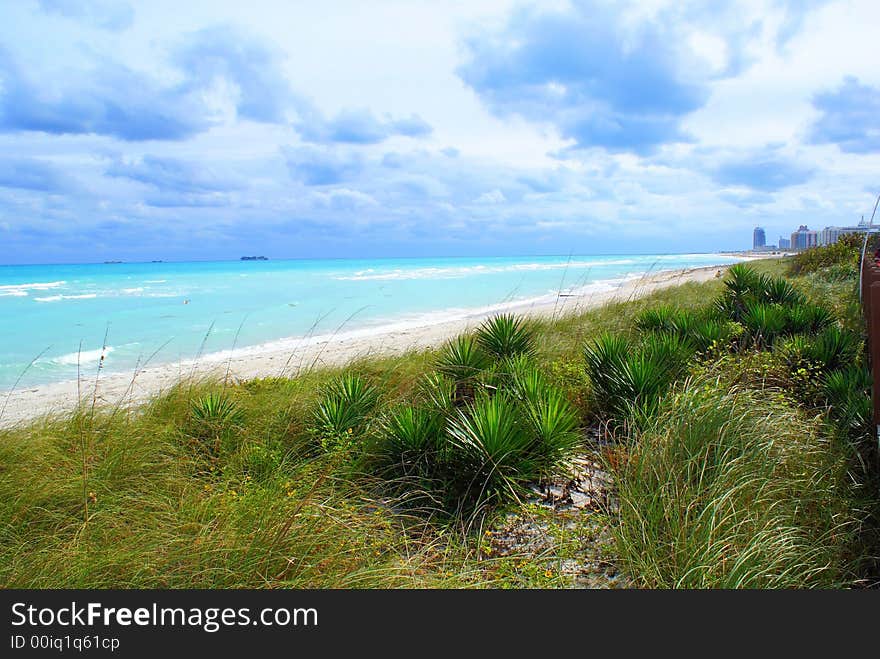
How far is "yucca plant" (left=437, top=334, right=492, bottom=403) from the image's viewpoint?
5.26 meters

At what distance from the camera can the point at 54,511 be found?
3.21 meters

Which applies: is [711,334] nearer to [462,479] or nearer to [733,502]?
[733,502]

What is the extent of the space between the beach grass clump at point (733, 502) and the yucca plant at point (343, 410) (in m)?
1.98

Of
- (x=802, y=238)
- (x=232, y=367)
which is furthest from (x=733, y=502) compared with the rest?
(x=802, y=238)

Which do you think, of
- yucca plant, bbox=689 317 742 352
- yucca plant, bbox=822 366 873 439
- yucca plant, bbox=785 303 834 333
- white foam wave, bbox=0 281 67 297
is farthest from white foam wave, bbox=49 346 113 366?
white foam wave, bbox=0 281 67 297

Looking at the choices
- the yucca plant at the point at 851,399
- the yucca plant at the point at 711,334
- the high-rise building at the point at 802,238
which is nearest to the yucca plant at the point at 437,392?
the yucca plant at the point at 851,399

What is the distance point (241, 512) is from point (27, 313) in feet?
80.6

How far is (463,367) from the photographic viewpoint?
17.6 feet

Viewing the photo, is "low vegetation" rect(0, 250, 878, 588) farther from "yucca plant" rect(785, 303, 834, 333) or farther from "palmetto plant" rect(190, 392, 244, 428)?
"yucca plant" rect(785, 303, 834, 333)

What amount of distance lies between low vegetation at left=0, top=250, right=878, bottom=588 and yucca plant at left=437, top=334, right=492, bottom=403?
0.10 ft

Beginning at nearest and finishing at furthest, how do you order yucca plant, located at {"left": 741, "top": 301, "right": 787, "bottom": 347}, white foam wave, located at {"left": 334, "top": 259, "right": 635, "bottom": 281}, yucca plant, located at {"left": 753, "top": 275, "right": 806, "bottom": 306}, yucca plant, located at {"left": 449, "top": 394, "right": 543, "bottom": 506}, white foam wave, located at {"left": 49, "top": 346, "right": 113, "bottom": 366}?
yucca plant, located at {"left": 449, "top": 394, "right": 543, "bottom": 506}, yucca plant, located at {"left": 741, "top": 301, "right": 787, "bottom": 347}, yucca plant, located at {"left": 753, "top": 275, "right": 806, "bottom": 306}, white foam wave, located at {"left": 49, "top": 346, "right": 113, "bottom": 366}, white foam wave, located at {"left": 334, "top": 259, "right": 635, "bottom": 281}

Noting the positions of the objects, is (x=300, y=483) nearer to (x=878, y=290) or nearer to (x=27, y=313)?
(x=878, y=290)

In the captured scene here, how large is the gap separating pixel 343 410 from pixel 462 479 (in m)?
1.30

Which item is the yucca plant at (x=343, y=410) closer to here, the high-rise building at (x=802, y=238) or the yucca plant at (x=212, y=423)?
the yucca plant at (x=212, y=423)
